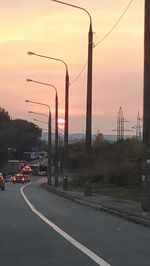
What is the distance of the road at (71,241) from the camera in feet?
40.8

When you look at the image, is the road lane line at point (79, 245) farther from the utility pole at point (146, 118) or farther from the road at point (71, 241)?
the utility pole at point (146, 118)

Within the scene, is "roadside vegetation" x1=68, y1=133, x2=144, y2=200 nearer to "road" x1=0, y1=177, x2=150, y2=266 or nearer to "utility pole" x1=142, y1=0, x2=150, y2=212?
"utility pole" x1=142, y1=0, x2=150, y2=212

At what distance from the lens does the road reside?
490 inches

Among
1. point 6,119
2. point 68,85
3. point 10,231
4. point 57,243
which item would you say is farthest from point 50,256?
point 6,119

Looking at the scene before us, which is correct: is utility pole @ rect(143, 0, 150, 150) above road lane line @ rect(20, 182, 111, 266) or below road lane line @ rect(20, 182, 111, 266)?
above

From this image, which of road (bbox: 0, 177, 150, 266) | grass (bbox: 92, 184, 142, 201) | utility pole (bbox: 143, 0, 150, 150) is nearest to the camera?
road (bbox: 0, 177, 150, 266)

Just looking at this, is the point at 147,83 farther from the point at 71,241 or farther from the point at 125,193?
the point at 125,193

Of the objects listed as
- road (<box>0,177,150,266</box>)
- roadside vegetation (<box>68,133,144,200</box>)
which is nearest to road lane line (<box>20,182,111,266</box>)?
road (<box>0,177,150,266</box>)

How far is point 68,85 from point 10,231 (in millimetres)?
39459

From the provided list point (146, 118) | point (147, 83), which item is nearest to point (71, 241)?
point (146, 118)

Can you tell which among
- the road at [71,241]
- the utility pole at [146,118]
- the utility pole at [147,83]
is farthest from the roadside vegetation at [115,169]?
the road at [71,241]

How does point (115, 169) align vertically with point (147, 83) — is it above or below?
below

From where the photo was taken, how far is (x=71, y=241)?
15531 millimetres

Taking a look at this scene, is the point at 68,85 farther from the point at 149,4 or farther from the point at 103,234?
the point at 103,234
